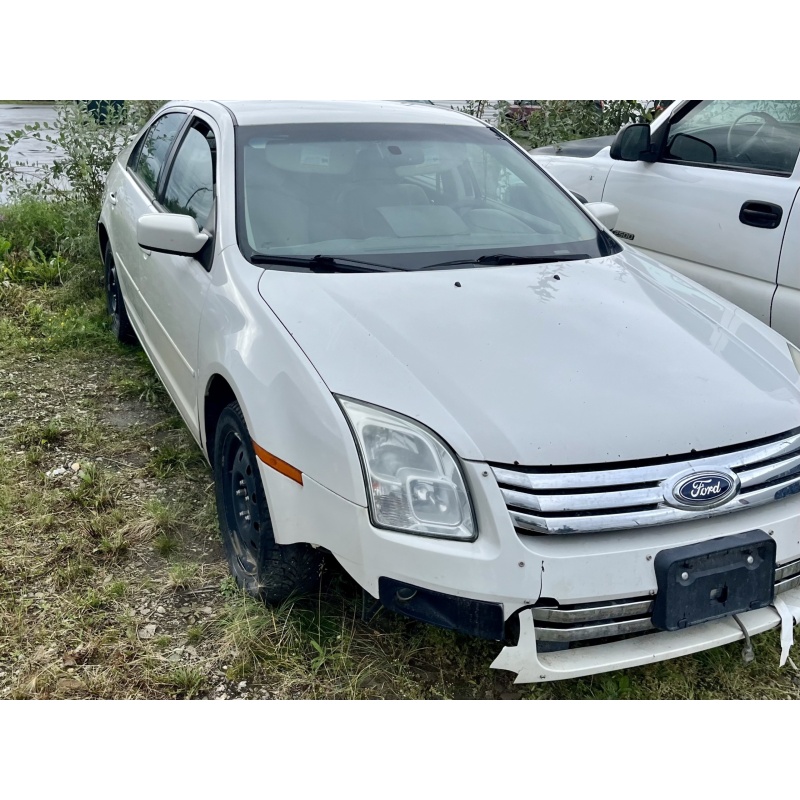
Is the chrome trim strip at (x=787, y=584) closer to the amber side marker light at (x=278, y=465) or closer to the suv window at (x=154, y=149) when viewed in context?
the amber side marker light at (x=278, y=465)

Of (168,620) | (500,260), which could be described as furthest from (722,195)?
(168,620)

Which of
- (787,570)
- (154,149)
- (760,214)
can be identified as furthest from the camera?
(154,149)

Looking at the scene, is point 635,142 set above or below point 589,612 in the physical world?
above

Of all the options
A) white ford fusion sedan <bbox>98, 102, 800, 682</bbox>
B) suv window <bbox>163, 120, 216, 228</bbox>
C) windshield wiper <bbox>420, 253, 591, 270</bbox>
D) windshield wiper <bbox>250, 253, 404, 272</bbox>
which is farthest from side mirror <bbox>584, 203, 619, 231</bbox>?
suv window <bbox>163, 120, 216, 228</bbox>

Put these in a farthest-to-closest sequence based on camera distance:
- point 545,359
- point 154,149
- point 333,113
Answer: point 154,149
point 333,113
point 545,359

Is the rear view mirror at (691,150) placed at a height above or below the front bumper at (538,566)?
above

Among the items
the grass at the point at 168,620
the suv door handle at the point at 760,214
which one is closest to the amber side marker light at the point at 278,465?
the grass at the point at 168,620

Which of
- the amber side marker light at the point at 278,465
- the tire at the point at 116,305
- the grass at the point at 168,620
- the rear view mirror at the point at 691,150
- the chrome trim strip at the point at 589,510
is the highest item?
the rear view mirror at the point at 691,150

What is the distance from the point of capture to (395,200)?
10.6 feet

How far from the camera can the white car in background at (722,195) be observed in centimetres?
380

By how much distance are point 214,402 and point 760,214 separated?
2.65 meters

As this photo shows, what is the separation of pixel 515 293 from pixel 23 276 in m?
4.93

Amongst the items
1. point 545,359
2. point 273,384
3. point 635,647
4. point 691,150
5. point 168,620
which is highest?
point 691,150

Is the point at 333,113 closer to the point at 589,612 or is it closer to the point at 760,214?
the point at 760,214
